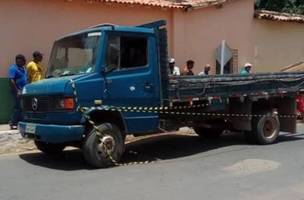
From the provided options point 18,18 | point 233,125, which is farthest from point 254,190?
point 18,18

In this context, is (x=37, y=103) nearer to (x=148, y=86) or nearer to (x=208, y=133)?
(x=148, y=86)

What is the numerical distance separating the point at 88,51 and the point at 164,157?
2.58 meters

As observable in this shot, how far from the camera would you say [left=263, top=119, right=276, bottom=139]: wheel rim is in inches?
510

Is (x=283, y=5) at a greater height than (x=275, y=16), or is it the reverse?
(x=283, y=5)

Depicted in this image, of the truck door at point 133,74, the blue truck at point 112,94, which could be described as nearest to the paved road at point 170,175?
the blue truck at point 112,94

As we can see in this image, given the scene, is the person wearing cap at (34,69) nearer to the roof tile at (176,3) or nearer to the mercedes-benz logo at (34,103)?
the mercedes-benz logo at (34,103)

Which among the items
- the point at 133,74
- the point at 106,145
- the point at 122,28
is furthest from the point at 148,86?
the point at 106,145

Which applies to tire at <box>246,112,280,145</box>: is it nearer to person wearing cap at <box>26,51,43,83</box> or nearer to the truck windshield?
the truck windshield

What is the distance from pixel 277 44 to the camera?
75.3 feet

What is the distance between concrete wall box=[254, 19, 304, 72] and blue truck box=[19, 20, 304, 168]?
1009 centimetres

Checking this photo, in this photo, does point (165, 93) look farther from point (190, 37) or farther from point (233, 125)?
point (190, 37)

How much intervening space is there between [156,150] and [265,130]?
256cm

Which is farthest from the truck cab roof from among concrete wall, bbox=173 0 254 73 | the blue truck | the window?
concrete wall, bbox=173 0 254 73

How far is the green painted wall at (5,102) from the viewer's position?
1430 cm
